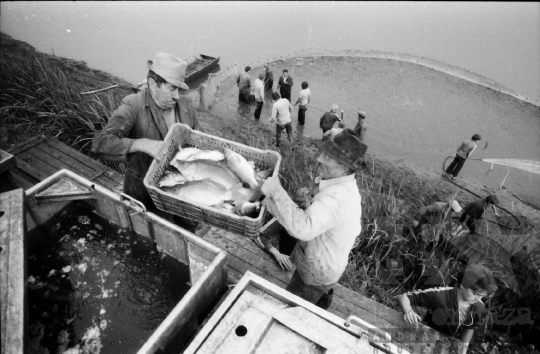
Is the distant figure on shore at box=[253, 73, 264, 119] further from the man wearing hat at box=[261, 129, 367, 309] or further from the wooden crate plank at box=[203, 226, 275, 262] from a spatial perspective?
the man wearing hat at box=[261, 129, 367, 309]

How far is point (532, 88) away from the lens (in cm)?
1382

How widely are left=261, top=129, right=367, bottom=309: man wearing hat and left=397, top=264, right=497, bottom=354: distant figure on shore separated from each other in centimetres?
117

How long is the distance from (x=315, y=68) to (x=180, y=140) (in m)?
12.8

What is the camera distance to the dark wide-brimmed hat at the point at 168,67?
2.29 metres

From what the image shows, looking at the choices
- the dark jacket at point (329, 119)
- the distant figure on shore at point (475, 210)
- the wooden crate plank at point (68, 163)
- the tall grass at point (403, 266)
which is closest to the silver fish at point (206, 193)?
the wooden crate plank at point (68, 163)

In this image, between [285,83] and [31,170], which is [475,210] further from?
[285,83]

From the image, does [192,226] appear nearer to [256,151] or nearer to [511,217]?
[256,151]

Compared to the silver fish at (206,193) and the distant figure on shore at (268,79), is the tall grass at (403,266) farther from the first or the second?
the distant figure on shore at (268,79)

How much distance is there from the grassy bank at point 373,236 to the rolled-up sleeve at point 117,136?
2585 millimetres

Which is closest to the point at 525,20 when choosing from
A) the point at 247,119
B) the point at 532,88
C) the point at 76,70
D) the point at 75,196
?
the point at 532,88

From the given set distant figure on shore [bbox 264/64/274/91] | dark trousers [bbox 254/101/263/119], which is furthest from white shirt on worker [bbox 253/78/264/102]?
distant figure on shore [bbox 264/64/274/91]

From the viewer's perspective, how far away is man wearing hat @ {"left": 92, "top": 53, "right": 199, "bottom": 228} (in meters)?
2.28

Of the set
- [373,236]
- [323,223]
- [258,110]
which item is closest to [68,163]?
[323,223]

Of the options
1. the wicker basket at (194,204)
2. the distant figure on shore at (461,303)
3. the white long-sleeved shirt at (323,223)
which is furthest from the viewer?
the distant figure on shore at (461,303)
